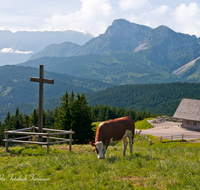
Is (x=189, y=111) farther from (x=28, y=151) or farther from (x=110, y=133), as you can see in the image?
(x=28, y=151)

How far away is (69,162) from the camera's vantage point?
13.2 m

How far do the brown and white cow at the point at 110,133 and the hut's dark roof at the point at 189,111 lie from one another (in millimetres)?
53579

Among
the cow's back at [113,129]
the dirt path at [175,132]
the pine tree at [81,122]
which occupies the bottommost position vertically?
the dirt path at [175,132]

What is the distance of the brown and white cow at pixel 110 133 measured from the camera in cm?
1374

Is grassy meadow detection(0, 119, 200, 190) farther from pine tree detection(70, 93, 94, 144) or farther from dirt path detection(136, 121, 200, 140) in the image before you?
dirt path detection(136, 121, 200, 140)

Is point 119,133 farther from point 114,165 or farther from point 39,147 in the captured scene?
point 39,147

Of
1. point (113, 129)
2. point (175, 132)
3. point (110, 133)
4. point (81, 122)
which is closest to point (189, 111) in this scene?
point (175, 132)

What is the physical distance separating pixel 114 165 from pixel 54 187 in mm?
3686

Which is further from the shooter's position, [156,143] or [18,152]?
[156,143]

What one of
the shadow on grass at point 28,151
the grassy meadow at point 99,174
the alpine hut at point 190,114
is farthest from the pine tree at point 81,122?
the alpine hut at point 190,114

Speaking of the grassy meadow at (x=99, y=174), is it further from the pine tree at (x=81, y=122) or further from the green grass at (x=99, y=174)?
the pine tree at (x=81, y=122)

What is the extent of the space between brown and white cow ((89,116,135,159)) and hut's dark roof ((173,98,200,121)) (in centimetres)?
5358

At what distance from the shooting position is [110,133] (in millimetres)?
14484

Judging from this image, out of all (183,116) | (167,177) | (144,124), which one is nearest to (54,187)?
(167,177)
